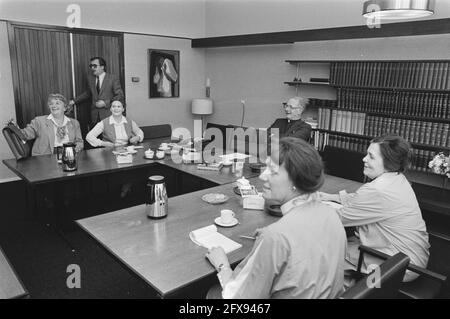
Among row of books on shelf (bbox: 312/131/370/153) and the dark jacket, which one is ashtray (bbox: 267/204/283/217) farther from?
row of books on shelf (bbox: 312/131/370/153)

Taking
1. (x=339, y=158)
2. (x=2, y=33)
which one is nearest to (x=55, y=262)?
(x=339, y=158)

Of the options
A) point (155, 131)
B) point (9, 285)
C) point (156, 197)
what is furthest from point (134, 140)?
point (9, 285)

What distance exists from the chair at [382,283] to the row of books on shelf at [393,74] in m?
3.06

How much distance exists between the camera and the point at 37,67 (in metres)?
4.98

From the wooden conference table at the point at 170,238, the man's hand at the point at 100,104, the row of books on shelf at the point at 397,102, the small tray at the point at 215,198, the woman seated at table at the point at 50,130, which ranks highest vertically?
the row of books on shelf at the point at 397,102

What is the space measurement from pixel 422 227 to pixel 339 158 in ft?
5.05

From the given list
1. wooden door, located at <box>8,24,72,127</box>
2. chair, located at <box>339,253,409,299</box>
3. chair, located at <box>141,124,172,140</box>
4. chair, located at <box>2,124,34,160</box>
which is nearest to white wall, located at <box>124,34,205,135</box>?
wooden door, located at <box>8,24,72,127</box>

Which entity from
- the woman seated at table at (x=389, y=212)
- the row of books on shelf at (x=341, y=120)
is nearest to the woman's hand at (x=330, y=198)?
the woman seated at table at (x=389, y=212)

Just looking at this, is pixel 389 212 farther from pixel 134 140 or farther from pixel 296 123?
pixel 134 140

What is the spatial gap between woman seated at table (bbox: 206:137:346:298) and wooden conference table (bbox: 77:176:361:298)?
0.26 meters

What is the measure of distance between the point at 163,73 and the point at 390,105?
377 centimetres

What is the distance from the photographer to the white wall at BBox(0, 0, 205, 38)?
4824 millimetres

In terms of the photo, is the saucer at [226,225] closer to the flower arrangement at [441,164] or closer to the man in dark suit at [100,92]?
the flower arrangement at [441,164]

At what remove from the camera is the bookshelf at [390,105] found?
12.7 feet
